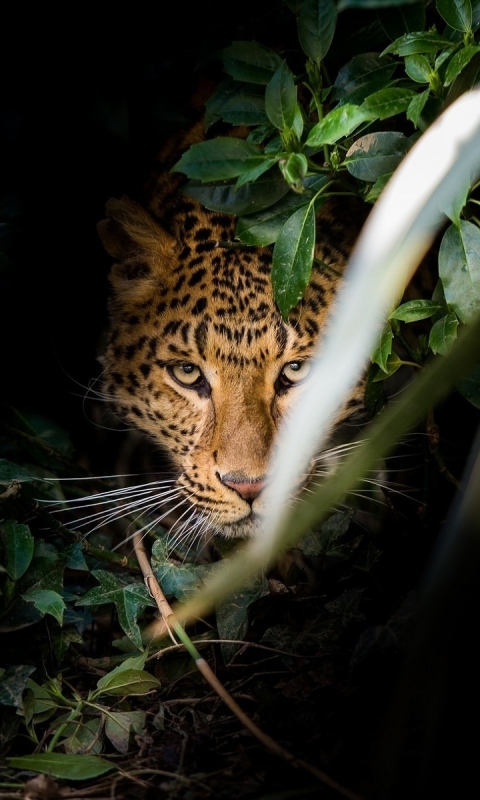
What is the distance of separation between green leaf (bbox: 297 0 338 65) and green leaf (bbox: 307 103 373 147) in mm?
338

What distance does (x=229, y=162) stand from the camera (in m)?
2.38

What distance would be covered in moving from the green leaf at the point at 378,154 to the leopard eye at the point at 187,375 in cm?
110

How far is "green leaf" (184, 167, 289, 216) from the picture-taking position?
248 centimetres

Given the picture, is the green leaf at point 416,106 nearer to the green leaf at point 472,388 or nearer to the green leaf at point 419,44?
the green leaf at point 419,44

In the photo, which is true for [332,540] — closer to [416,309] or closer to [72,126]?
[416,309]

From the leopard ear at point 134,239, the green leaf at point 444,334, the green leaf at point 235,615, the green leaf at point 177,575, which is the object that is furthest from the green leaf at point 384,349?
the leopard ear at point 134,239

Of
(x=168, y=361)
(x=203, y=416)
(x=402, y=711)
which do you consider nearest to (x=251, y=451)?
(x=203, y=416)

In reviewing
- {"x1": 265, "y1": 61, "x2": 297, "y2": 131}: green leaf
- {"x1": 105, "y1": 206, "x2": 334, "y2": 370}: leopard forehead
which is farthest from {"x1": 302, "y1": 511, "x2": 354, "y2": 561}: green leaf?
{"x1": 265, "y1": 61, "x2": 297, "y2": 131}: green leaf

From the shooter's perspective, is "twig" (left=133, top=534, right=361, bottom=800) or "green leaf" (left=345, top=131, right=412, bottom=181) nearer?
"twig" (left=133, top=534, right=361, bottom=800)

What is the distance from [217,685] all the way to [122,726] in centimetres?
32

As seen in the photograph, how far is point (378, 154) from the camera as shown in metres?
2.30

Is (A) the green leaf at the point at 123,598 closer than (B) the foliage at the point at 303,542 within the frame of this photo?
No

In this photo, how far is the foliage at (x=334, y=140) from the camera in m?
2.18

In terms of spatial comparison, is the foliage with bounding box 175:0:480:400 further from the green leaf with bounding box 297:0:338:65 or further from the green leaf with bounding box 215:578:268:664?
the green leaf with bounding box 215:578:268:664
